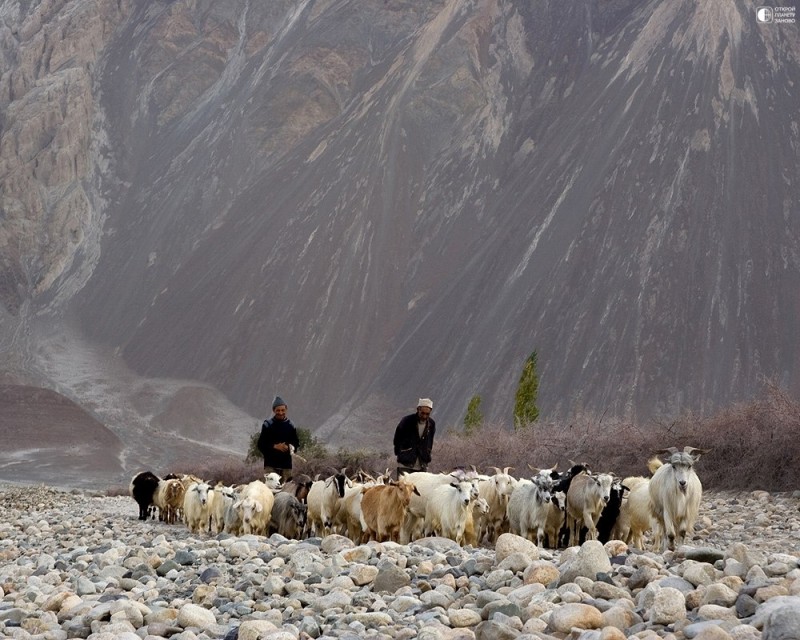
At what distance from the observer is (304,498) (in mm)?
16531

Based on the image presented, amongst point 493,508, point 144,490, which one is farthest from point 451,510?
point 144,490

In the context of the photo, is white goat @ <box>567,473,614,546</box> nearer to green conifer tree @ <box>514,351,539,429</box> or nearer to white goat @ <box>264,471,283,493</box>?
white goat @ <box>264,471,283,493</box>

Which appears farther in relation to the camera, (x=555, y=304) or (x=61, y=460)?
(x=555, y=304)

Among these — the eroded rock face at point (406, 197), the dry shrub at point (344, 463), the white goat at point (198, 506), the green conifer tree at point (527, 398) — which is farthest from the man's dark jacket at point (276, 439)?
the eroded rock face at point (406, 197)

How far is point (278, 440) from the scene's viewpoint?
1645 cm

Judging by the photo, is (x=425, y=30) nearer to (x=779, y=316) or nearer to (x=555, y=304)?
(x=555, y=304)

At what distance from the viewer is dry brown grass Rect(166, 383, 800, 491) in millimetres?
18781

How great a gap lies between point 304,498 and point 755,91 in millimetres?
60127

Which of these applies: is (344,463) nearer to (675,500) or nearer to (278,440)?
(278,440)

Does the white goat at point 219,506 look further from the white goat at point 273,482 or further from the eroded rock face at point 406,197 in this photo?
the eroded rock face at point 406,197

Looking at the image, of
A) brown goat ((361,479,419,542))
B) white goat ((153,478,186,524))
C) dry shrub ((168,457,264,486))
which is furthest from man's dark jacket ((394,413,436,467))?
dry shrub ((168,457,264,486))

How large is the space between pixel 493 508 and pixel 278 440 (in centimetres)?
400

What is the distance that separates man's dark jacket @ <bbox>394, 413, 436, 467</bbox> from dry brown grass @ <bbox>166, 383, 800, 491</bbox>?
4223 mm

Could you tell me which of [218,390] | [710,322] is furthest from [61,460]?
[710,322]
